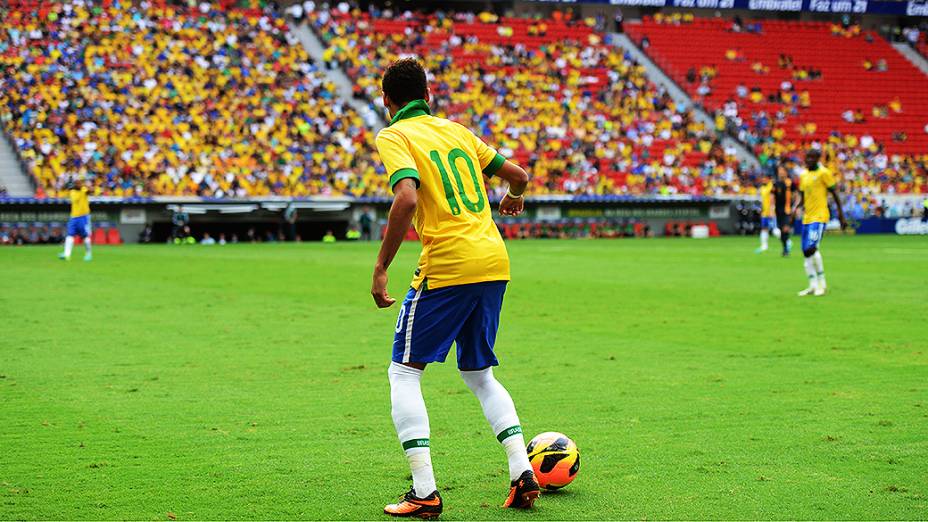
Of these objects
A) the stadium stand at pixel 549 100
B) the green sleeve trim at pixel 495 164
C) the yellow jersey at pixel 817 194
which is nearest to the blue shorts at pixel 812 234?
the yellow jersey at pixel 817 194

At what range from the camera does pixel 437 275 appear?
5.68 meters

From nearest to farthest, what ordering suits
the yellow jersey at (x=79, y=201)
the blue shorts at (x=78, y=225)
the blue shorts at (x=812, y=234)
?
the blue shorts at (x=812, y=234)
the yellow jersey at (x=79, y=201)
the blue shorts at (x=78, y=225)

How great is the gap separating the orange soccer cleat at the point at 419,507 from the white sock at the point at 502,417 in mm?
479

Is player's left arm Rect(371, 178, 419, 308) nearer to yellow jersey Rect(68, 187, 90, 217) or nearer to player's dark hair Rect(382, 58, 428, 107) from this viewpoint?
player's dark hair Rect(382, 58, 428, 107)

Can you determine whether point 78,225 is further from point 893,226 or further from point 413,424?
point 893,226

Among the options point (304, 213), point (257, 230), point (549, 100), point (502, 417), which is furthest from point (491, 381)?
point (549, 100)

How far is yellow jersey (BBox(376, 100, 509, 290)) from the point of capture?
223 inches

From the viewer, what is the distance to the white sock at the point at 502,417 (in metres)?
5.75

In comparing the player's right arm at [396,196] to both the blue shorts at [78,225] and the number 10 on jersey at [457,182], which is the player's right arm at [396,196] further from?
the blue shorts at [78,225]

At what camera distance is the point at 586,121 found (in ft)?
168

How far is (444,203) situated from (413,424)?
1163 millimetres

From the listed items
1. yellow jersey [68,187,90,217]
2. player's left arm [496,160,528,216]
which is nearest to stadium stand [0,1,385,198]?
yellow jersey [68,187,90,217]

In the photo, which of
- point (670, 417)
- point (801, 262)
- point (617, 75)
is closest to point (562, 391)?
point (670, 417)

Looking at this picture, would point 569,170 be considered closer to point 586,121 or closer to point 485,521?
point 586,121
